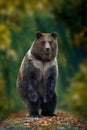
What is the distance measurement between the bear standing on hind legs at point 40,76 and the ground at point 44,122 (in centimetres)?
3

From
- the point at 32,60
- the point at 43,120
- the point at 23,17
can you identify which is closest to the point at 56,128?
A: the point at 43,120

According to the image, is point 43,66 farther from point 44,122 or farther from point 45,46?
point 44,122

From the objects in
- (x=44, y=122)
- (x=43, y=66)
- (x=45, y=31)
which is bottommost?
(x=44, y=122)

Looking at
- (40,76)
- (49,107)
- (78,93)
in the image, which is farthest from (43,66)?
(78,93)

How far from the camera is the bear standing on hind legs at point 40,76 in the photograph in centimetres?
201

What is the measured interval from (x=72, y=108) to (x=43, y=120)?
0.13m

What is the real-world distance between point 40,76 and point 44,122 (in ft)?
0.60

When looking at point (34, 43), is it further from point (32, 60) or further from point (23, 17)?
point (23, 17)

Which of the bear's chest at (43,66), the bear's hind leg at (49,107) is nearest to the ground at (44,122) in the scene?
the bear's hind leg at (49,107)

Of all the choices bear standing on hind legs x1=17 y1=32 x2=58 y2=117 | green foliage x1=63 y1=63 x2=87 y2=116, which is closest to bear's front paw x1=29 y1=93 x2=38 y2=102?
bear standing on hind legs x1=17 y1=32 x2=58 y2=117

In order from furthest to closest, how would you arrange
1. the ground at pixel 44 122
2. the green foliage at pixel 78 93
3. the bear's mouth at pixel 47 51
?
the ground at pixel 44 122 → the bear's mouth at pixel 47 51 → the green foliage at pixel 78 93

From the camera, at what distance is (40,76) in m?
2.07

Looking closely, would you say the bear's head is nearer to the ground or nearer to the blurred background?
the blurred background

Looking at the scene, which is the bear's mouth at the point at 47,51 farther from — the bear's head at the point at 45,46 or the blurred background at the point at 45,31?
the blurred background at the point at 45,31
